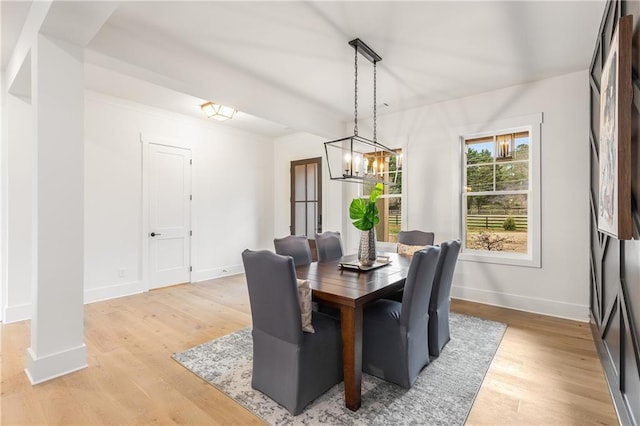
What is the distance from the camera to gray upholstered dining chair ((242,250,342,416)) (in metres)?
1.80

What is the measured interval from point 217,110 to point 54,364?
3.53m

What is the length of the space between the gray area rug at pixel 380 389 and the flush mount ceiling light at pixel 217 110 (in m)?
3.23

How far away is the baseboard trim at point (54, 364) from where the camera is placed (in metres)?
2.17

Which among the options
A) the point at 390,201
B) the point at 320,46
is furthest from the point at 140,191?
the point at 390,201

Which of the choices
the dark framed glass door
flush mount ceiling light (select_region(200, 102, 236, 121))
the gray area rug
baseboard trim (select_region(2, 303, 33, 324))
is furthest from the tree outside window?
baseboard trim (select_region(2, 303, 33, 324))

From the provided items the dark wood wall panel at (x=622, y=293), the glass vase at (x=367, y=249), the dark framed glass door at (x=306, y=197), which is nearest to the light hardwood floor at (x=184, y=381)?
the dark wood wall panel at (x=622, y=293)

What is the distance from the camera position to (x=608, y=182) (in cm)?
177

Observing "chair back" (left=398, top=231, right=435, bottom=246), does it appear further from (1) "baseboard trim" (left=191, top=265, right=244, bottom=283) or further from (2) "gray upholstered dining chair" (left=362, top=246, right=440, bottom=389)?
(1) "baseboard trim" (left=191, top=265, right=244, bottom=283)

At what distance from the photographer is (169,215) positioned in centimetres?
493

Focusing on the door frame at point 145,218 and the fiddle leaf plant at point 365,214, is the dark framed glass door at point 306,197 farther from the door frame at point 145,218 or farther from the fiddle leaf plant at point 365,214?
the fiddle leaf plant at point 365,214

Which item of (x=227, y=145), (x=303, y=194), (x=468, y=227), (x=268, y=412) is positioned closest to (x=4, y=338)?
(x=268, y=412)

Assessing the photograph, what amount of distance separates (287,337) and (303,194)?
4.49 meters

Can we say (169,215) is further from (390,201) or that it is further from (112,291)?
(390,201)

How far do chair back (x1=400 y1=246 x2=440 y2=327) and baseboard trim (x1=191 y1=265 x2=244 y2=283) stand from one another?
13.8 ft
